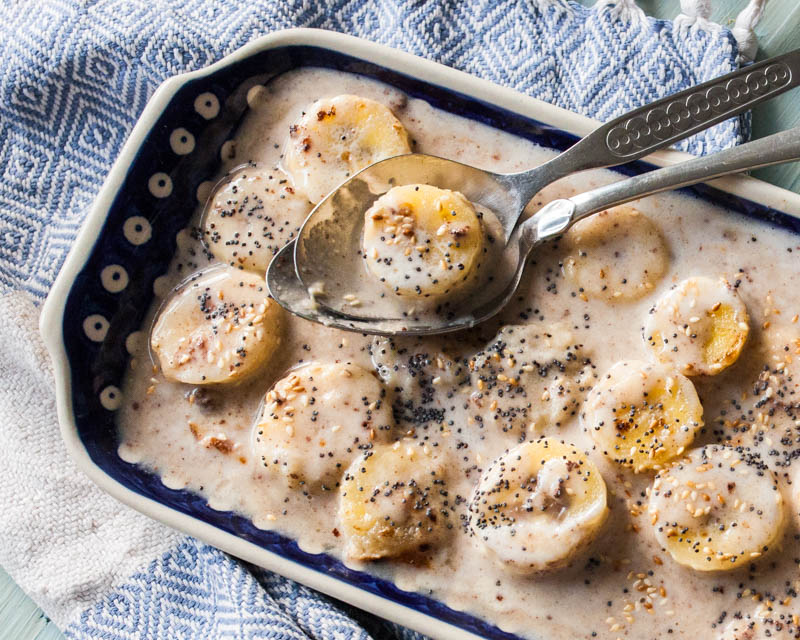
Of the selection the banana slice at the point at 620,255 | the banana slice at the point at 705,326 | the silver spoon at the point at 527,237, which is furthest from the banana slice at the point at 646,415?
the silver spoon at the point at 527,237

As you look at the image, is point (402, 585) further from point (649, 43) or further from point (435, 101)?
point (649, 43)

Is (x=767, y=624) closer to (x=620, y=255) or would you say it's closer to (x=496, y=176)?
(x=620, y=255)

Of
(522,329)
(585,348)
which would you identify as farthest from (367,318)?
(585,348)

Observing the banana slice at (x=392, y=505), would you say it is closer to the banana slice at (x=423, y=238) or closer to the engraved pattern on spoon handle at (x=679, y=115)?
the banana slice at (x=423, y=238)

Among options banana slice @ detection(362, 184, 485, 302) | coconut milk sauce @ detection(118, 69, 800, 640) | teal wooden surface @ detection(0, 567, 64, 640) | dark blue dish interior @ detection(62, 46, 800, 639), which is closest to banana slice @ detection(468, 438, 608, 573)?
coconut milk sauce @ detection(118, 69, 800, 640)

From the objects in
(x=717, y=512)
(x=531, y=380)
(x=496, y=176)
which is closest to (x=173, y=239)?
(x=496, y=176)

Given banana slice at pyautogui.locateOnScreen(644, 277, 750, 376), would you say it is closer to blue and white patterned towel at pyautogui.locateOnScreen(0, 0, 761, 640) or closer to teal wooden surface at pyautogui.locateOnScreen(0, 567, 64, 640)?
blue and white patterned towel at pyautogui.locateOnScreen(0, 0, 761, 640)
